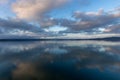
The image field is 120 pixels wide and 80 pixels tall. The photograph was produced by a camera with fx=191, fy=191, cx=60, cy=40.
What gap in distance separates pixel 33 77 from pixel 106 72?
8101 mm

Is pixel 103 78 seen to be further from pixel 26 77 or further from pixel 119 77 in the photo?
pixel 26 77

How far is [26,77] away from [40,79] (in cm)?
160

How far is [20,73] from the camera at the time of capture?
67.3 feet

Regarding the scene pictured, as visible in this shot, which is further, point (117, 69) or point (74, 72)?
point (117, 69)

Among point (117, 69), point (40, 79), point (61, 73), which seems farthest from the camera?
point (117, 69)

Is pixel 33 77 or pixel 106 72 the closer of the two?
pixel 33 77

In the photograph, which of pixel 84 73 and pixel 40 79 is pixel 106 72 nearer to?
pixel 84 73

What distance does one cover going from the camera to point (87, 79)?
18.1m

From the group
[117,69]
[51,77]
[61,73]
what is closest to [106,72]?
[117,69]

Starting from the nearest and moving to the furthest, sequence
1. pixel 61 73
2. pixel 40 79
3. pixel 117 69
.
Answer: pixel 40 79 < pixel 61 73 < pixel 117 69

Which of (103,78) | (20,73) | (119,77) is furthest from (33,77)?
(119,77)

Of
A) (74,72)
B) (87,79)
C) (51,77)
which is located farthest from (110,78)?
(51,77)

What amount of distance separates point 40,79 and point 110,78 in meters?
6.81

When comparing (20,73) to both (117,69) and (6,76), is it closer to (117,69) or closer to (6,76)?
(6,76)
